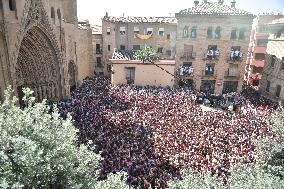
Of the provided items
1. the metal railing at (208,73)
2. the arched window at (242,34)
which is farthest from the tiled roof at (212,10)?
the metal railing at (208,73)

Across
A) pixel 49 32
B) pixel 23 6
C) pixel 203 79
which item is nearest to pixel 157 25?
pixel 203 79

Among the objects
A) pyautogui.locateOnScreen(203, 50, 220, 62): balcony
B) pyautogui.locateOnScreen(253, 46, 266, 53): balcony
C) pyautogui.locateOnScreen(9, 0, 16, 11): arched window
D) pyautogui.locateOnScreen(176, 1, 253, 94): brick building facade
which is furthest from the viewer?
pyautogui.locateOnScreen(253, 46, 266, 53): balcony

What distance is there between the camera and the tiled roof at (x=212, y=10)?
102 ft

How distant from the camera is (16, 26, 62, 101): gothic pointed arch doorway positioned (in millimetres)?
22156

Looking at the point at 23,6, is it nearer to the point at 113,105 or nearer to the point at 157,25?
the point at 113,105

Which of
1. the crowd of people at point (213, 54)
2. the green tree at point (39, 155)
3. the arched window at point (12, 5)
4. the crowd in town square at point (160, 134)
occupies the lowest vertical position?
the crowd in town square at point (160, 134)

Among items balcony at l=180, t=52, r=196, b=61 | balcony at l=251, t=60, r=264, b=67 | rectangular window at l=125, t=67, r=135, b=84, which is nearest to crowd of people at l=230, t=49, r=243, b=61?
balcony at l=180, t=52, r=196, b=61

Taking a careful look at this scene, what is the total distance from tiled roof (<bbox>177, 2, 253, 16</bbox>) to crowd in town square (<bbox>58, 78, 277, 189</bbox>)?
1162 cm

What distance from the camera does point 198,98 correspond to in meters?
26.9

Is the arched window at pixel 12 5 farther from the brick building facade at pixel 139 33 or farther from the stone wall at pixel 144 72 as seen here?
the brick building facade at pixel 139 33

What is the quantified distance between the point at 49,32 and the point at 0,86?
277 inches

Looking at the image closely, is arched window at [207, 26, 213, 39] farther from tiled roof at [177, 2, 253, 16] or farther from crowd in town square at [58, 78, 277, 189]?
crowd in town square at [58, 78, 277, 189]

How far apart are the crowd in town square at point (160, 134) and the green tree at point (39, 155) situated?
4342 millimetres

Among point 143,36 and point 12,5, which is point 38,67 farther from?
point 143,36
